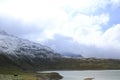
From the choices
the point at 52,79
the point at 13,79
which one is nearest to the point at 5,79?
the point at 13,79

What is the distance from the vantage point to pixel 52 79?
155625 millimetres

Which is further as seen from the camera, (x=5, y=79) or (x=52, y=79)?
(x=52, y=79)

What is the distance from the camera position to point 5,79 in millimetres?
97250

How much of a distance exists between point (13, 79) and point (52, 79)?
57.0m

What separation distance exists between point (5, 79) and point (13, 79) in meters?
3.48

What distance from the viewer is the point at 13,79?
10006 cm

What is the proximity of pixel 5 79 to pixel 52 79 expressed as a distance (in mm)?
60205

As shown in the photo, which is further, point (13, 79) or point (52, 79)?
point (52, 79)

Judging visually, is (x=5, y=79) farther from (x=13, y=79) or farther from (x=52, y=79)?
(x=52, y=79)
